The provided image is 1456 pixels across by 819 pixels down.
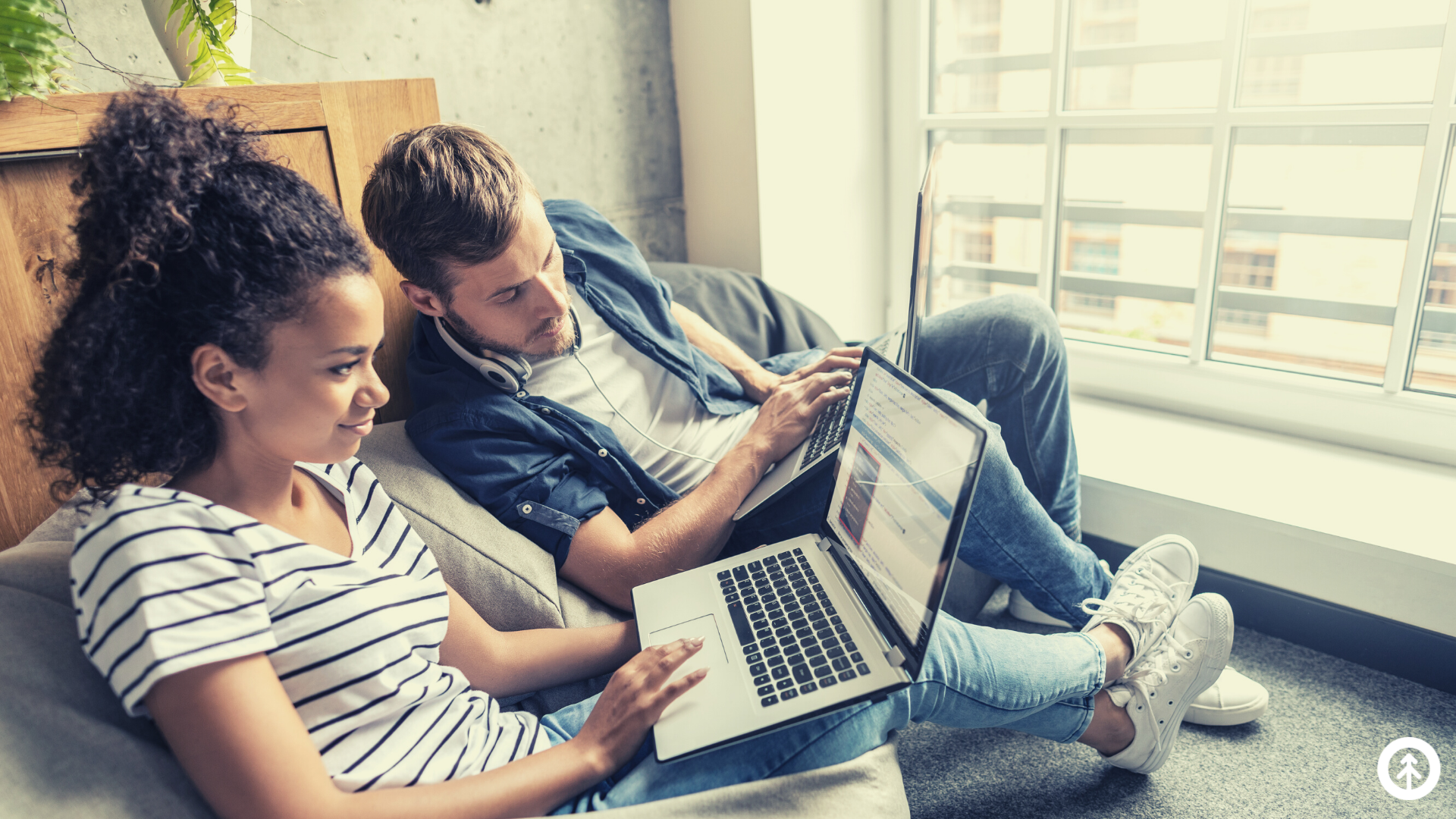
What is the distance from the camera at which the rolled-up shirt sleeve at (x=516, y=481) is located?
1233 millimetres

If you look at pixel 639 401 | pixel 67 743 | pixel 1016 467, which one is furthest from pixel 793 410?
pixel 67 743

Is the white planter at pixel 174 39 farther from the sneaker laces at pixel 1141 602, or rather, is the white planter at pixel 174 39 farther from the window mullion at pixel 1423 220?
the window mullion at pixel 1423 220

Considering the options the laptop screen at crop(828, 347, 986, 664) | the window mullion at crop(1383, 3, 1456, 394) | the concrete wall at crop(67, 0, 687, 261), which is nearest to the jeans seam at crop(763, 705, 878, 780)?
the laptop screen at crop(828, 347, 986, 664)

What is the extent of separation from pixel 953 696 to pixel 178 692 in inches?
32.6

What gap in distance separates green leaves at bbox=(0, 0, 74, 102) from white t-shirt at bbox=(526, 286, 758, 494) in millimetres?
712

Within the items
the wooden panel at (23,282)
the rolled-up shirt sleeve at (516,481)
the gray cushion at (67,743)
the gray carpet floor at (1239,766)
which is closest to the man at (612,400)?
the rolled-up shirt sleeve at (516,481)

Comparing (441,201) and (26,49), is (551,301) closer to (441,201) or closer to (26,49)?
Answer: (441,201)

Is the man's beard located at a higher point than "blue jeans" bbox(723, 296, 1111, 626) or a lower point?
higher

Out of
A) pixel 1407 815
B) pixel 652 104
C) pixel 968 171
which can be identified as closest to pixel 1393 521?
pixel 1407 815

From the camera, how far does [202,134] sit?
81cm

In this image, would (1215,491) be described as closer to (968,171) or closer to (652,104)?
(968,171)

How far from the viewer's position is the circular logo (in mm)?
1284

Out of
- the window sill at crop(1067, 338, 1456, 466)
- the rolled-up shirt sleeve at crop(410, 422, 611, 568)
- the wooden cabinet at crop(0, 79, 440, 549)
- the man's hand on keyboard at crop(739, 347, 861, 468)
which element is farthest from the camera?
the window sill at crop(1067, 338, 1456, 466)

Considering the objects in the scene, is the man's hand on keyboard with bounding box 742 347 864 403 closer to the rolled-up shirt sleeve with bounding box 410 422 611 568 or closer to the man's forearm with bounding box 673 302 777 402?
the man's forearm with bounding box 673 302 777 402
